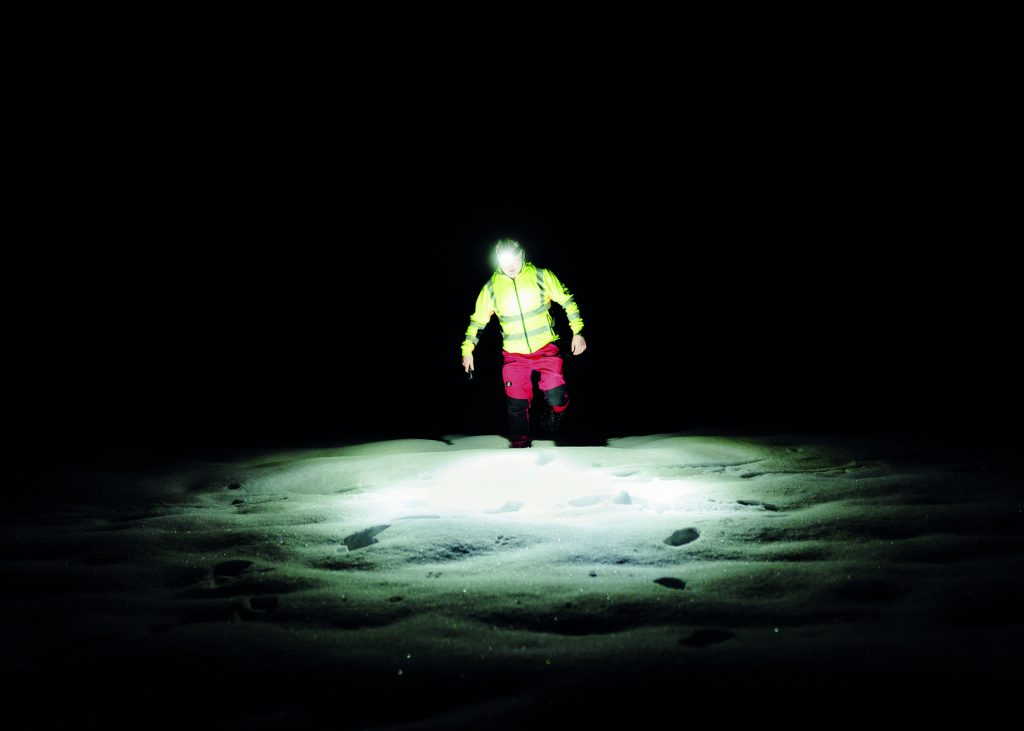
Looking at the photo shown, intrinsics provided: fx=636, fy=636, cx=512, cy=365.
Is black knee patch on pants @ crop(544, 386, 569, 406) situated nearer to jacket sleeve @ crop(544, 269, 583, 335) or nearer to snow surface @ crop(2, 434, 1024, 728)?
jacket sleeve @ crop(544, 269, 583, 335)

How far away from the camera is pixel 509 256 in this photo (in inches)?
240

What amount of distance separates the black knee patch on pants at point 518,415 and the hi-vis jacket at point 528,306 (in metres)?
0.51

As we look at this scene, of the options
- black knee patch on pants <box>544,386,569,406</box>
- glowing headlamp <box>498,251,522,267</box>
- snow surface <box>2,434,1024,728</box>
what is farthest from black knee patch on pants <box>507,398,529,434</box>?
snow surface <box>2,434,1024,728</box>

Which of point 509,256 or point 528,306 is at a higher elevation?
point 509,256

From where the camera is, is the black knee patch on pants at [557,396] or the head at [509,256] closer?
the head at [509,256]

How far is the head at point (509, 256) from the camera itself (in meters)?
6.06

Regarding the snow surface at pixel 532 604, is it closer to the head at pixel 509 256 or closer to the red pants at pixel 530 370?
the red pants at pixel 530 370

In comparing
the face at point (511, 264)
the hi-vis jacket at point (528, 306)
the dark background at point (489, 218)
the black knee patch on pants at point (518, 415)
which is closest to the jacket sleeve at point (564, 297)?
the hi-vis jacket at point (528, 306)

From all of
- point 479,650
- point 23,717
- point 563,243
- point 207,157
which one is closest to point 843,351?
point 563,243

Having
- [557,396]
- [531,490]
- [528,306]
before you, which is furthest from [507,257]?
[531,490]

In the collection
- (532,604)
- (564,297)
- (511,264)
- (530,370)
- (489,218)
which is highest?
(489,218)

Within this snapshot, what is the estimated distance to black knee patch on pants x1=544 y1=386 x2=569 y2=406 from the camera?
20.9ft

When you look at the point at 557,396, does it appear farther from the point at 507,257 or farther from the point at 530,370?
the point at 507,257

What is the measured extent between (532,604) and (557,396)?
170 inches
